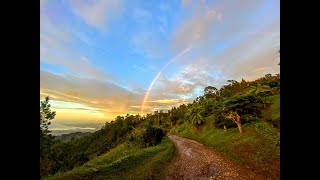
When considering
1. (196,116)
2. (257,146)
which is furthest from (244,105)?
(196,116)

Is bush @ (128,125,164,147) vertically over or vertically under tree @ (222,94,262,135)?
under

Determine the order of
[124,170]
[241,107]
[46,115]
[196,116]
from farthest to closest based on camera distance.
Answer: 1. [196,116]
2. [241,107]
3. [124,170]
4. [46,115]

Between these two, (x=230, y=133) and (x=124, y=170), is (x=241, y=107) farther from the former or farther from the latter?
(x=124, y=170)

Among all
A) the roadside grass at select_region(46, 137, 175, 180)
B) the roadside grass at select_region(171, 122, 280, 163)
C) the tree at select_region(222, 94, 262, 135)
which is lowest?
the roadside grass at select_region(46, 137, 175, 180)

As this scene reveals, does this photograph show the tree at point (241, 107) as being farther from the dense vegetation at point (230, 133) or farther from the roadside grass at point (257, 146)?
the roadside grass at point (257, 146)

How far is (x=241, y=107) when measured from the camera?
2152 cm

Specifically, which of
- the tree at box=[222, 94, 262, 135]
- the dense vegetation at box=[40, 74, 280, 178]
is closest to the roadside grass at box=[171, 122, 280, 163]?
the dense vegetation at box=[40, 74, 280, 178]

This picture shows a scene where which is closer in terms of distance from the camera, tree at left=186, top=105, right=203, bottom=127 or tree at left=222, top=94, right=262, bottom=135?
tree at left=222, top=94, right=262, bottom=135

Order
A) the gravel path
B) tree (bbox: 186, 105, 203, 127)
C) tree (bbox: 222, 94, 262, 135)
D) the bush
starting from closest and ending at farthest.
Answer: the gravel path
tree (bbox: 222, 94, 262, 135)
the bush
tree (bbox: 186, 105, 203, 127)

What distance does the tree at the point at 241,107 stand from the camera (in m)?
21.1

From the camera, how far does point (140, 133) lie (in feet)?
76.6

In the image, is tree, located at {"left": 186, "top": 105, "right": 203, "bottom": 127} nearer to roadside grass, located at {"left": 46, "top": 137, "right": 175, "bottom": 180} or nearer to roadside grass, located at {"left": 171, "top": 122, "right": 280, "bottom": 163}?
roadside grass, located at {"left": 171, "top": 122, "right": 280, "bottom": 163}

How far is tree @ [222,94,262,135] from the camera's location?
21109 millimetres
